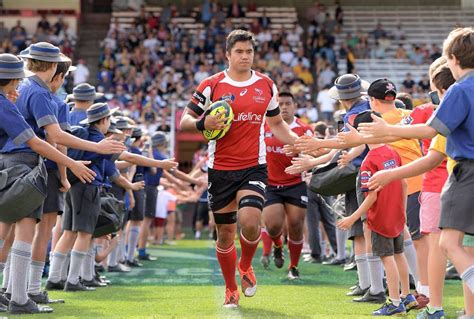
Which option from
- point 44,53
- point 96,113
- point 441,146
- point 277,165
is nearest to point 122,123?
point 277,165

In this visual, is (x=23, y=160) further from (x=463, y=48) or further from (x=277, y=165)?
(x=277, y=165)

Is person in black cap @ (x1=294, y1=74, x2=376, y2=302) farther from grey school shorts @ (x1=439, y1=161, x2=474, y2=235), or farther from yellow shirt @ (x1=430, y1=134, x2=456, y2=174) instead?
grey school shorts @ (x1=439, y1=161, x2=474, y2=235)

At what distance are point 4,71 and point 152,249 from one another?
1192 centimetres

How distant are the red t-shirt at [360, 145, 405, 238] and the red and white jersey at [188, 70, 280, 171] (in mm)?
1095

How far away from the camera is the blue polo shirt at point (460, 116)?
21.7ft

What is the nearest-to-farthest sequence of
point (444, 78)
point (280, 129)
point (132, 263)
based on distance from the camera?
point (444, 78) < point (280, 129) < point (132, 263)

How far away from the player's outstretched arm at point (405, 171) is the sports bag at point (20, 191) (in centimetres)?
286

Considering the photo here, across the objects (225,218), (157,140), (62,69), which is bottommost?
(225,218)

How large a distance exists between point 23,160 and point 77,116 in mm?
3361

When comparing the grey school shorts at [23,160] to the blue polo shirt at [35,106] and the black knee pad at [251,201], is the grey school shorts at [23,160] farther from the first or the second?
the black knee pad at [251,201]

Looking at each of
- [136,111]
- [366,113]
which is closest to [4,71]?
[366,113]

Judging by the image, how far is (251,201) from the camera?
905cm

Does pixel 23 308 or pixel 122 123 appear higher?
pixel 122 123

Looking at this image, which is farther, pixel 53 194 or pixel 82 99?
pixel 82 99
